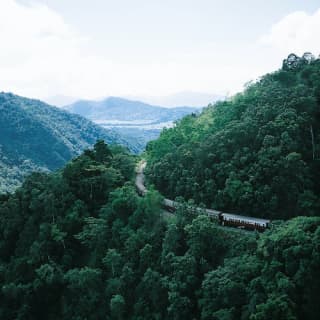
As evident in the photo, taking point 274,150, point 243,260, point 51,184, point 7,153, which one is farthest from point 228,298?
point 7,153

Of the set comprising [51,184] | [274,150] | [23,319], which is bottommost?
[23,319]

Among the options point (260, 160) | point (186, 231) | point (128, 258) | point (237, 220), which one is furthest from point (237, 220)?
point (128, 258)

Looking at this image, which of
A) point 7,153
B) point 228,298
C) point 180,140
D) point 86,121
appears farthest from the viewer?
point 86,121

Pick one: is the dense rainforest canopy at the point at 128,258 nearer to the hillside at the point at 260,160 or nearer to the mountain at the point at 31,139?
the hillside at the point at 260,160

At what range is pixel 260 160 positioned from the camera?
24.8 meters

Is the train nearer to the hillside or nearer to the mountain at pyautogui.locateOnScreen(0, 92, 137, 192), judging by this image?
the hillside

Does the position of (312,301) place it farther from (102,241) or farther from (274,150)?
(102,241)

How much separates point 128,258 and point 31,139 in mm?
76637

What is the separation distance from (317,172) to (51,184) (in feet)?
56.8

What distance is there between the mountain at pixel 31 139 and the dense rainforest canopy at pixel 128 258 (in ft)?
139

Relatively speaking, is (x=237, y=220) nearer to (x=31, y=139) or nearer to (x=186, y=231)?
(x=186, y=231)

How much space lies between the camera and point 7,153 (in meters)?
86.8

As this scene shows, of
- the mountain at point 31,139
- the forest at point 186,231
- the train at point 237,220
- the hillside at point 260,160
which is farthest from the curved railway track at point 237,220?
the mountain at point 31,139

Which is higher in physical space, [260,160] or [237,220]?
[260,160]
